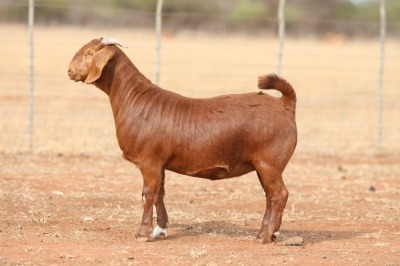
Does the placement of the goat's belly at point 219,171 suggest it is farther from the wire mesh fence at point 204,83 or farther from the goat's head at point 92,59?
the wire mesh fence at point 204,83

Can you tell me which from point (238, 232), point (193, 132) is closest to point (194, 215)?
point (238, 232)

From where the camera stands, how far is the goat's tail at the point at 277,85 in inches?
349

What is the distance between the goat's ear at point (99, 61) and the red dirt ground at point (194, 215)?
157 centimetres

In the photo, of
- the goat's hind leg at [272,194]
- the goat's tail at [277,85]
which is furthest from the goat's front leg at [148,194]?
the goat's tail at [277,85]

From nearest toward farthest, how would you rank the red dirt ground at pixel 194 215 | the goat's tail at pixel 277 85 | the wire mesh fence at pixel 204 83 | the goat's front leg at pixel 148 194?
1. the red dirt ground at pixel 194 215
2. the goat's front leg at pixel 148 194
3. the goat's tail at pixel 277 85
4. the wire mesh fence at pixel 204 83

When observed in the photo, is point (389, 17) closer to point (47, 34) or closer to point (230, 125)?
point (47, 34)

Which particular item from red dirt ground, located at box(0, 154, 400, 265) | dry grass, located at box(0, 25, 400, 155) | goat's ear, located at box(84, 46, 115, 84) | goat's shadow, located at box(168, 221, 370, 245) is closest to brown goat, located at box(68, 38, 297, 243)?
goat's ear, located at box(84, 46, 115, 84)

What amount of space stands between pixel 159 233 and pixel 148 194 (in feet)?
1.61

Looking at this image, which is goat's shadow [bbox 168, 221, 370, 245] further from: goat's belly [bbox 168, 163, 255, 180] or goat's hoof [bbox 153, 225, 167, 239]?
goat's belly [bbox 168, 163, 255, 180]

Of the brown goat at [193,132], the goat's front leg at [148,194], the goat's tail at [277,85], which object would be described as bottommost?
the goat's front leg at [148,194]

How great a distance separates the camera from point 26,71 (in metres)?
27.0

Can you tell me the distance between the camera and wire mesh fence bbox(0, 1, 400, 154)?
56.1 feet

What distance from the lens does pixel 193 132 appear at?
8695 millimetres

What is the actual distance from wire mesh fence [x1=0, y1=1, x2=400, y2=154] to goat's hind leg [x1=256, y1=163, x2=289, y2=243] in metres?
6.94
